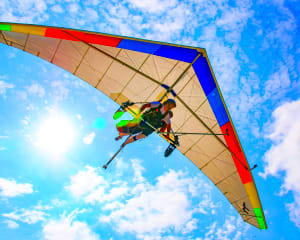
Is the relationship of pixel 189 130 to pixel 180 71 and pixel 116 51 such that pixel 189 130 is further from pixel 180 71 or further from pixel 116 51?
pixel 116 51

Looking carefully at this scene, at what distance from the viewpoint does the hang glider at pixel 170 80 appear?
557 centimetres

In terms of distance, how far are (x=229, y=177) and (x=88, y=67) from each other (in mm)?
7020

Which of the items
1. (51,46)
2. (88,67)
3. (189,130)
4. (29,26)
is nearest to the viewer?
(29,26)

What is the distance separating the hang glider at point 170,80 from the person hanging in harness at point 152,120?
49.5 inches

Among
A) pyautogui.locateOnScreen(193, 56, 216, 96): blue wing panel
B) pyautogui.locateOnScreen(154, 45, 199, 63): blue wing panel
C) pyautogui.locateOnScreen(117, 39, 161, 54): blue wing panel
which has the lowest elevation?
pyautogui.locateOnScreen(193, 56, 216, 96): blue wing panel

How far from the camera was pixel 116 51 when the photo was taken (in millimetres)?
5977

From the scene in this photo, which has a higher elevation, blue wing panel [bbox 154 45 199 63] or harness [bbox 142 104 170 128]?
blue wing panel [bbox 154 45 199 63]

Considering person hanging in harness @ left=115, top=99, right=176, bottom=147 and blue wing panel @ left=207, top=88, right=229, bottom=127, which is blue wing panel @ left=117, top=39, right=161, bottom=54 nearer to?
person hanging in harness @ left=115, top=99, right=176, bottom=147

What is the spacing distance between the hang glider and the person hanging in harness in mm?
1258

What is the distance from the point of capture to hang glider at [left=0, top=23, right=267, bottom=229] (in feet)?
18.3

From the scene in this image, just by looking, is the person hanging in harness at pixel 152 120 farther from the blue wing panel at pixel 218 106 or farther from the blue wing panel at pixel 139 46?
the blue wing panel at pixel 218 106

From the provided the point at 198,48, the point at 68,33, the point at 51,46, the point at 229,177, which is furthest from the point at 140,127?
the point at 229,177

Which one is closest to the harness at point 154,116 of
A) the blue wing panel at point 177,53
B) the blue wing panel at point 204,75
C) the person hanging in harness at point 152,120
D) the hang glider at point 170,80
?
the person hanging in harness at point 152,120

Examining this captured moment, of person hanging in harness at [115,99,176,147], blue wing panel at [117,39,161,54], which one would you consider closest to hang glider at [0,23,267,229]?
blue wing panel at [117,39,161,54]
